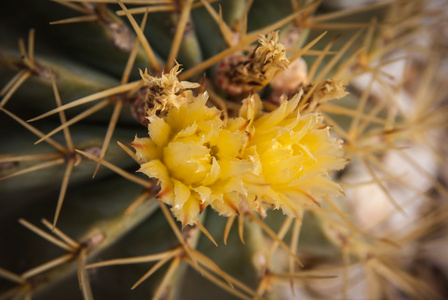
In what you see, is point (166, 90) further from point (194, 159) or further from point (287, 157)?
point (287, 157)

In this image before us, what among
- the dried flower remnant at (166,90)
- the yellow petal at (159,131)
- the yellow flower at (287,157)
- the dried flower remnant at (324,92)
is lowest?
the yellow flower at (287,157)

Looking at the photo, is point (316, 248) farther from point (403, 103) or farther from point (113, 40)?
point (403, 103)

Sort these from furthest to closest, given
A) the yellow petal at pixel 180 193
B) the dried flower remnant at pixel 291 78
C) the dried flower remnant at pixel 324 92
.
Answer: the dried flower remnant at pixel 291 78 < the dried flower remnant at pixel 324 92 < the yellow petal at pixel 180 193

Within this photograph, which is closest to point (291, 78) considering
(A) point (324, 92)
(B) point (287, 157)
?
(A) point (324, 92)

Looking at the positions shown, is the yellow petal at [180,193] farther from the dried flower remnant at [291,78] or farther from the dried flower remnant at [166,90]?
the dried flower remnant at [291,78]

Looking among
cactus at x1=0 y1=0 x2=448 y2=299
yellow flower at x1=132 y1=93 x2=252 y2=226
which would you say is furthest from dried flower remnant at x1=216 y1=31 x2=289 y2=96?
yellow flower at x1=132 y1=93 x2=252 y2=226

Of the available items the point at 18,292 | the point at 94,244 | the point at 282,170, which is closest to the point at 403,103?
the point at 282,170

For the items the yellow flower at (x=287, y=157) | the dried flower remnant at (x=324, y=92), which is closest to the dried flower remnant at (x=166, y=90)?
the yellow flower at (x=287, y=157)
